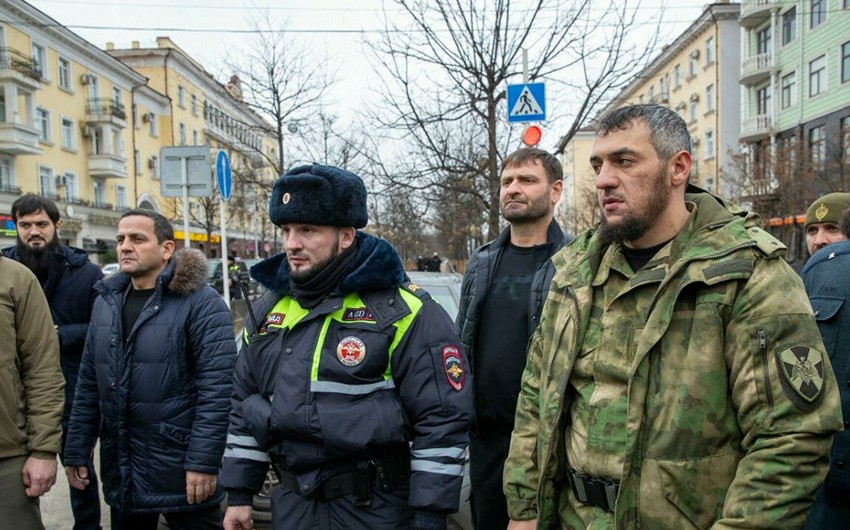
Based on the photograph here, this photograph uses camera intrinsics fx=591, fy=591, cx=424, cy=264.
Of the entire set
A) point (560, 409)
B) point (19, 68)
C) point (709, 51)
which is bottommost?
point (560, 409)

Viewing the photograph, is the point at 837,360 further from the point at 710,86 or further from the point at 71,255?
the point at 710,86

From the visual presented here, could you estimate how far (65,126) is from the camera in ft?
115

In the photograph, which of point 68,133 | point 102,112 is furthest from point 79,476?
point 102,112

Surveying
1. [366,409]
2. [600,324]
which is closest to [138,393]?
[366,409]

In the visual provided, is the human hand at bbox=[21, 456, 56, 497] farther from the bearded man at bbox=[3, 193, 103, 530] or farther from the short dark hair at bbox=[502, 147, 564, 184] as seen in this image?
the short dark hair at bbox=[502, 147, 564, 184]

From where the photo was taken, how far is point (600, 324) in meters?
2.00

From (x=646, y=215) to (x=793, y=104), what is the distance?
3610cm

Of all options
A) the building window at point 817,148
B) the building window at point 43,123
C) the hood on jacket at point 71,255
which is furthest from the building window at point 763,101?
the building window at point 43,123

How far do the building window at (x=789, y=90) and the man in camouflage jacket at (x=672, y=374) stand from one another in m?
35.8

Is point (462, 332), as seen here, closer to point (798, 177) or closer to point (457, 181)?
point (457, 181)

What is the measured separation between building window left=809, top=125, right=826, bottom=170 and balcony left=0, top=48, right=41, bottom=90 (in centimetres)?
3515

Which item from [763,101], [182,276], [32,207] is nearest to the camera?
[182,276]

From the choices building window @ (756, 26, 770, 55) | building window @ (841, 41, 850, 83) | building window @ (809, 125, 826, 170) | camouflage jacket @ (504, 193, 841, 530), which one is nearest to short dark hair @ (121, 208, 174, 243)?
camouflage jacket @ (504, 193, 841, 530)

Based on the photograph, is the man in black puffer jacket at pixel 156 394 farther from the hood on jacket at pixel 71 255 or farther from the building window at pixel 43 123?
the building window at pixel 43 123
